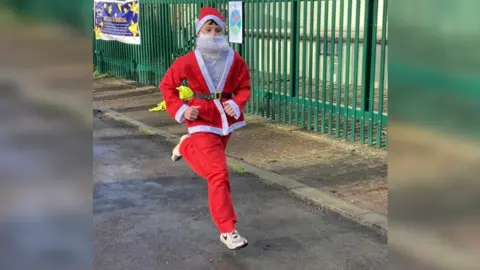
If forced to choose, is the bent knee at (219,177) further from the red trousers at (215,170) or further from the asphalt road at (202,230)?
the asphalt road at (202,230)

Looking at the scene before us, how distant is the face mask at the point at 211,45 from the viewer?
4551 mm

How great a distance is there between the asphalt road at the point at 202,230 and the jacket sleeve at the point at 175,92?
1027mm

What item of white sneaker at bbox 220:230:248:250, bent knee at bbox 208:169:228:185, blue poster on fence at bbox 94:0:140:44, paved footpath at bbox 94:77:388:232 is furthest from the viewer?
blue poster on fence at bbox 94:0:140:44

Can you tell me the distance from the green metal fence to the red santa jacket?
2.44 m

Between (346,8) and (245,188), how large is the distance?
3510 mm

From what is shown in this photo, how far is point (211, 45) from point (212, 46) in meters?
0.01

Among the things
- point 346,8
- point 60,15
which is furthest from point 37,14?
point 346,8

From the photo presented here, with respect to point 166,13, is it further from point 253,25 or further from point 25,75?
point 25,75

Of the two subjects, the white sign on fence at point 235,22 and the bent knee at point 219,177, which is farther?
the white sign on fence at point 235,22

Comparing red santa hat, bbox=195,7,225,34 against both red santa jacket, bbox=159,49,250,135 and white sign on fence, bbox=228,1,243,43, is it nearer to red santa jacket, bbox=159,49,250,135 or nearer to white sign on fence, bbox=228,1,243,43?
red santa jacket, bbox=159,49,250,135

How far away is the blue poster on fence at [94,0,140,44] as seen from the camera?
14.6 m

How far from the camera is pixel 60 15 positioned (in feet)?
4.15

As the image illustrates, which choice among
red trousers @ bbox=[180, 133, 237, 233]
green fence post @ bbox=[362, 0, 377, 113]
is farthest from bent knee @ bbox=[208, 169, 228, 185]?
green fence post @ bbox=[362, 0, 377, 113]

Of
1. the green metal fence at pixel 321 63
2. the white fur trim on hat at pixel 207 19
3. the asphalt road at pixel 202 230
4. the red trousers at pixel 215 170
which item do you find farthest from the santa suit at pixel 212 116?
the green metal fence at pixel 321 63
